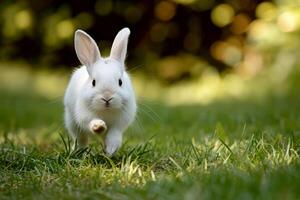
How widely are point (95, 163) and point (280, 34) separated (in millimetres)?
4531

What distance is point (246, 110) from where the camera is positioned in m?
6.21

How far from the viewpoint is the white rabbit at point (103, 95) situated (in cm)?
362

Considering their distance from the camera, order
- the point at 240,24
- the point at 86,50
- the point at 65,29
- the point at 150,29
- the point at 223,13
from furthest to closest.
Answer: the point at 150,29, the point at 65,29, the point at 240,24, the point at 223,13, the point at 86,50

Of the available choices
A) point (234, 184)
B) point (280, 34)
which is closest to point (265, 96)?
point (280, 34)

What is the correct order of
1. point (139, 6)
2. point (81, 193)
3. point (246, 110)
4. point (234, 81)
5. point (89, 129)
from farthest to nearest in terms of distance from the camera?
point (139, 6) → point (234, 81) → point (246, 110) → point (89, 129) → point (81, 193)

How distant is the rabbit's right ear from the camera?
3.83 m

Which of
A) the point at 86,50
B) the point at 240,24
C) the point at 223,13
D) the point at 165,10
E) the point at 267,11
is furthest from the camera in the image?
the point at 165,10

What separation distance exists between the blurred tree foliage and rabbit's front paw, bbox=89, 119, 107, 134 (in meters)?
5.91

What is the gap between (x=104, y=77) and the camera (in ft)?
12.0

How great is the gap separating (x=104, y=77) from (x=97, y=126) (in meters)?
0.29

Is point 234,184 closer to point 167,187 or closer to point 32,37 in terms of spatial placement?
point 167,187

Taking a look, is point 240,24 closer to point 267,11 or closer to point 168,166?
point 267,11

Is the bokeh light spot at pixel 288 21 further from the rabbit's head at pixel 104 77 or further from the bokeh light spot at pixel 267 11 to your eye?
the rabbit's head at pixel 104 77

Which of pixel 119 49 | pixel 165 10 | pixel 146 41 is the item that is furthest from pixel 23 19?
pixel 119 49
